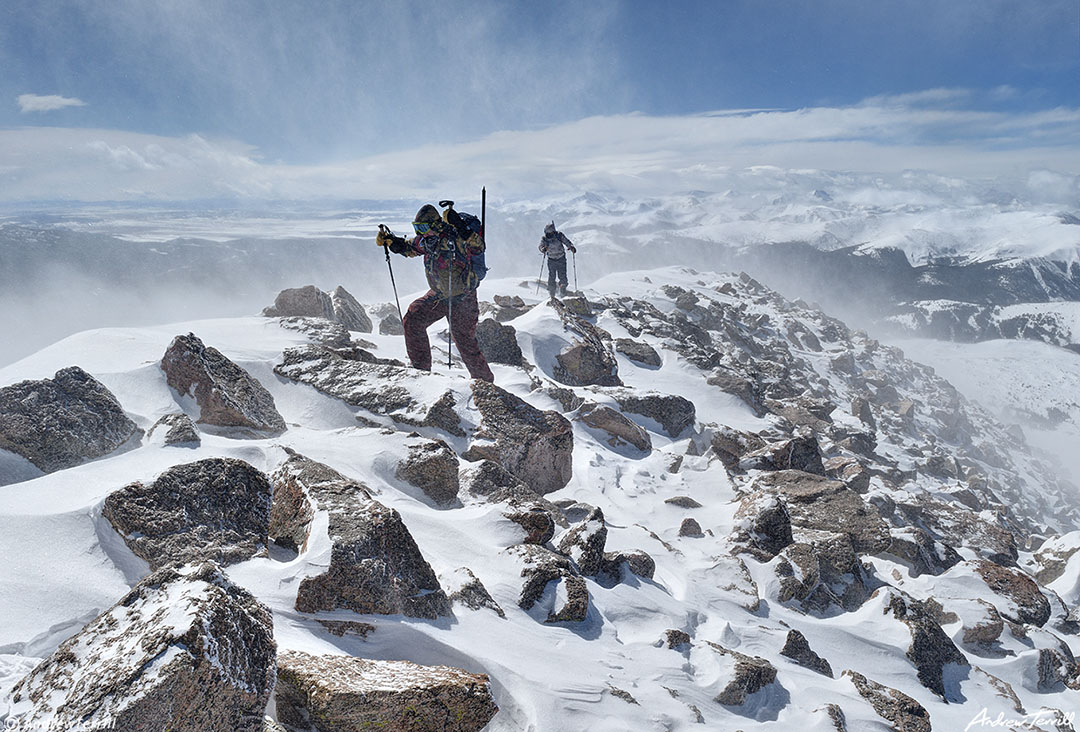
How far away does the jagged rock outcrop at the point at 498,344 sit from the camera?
14898 mm

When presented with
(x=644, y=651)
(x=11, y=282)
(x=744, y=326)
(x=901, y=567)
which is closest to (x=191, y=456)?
(x=644, y=651)

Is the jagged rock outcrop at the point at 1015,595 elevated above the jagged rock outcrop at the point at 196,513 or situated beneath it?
situated beneath

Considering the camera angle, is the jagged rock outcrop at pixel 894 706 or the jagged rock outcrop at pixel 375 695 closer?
the jagged rock outcrop at pixel 375 695

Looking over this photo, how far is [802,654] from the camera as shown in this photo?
19.1 feet

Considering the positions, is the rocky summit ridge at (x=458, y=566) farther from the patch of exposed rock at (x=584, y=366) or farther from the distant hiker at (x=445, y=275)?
the patch of exposed rock at (x=584, y=366)

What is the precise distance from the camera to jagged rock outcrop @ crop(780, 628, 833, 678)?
5.77m

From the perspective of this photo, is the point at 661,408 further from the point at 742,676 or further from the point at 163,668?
the point at 163,668

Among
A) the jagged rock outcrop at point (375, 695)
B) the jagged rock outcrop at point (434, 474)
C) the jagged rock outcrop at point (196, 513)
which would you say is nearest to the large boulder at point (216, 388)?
the jagged rock outcrop at point (434, 474)

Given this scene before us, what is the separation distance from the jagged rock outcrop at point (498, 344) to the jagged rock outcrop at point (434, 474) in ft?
26.5

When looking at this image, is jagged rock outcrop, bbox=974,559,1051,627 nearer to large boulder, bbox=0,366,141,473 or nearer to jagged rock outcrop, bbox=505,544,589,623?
jagged rock outcrop, bbox=505,544,589,623

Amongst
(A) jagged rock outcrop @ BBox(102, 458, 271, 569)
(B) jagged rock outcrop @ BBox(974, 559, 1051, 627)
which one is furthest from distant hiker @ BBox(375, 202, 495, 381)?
(B) jagged rock outcrop @ BBox(974, 559, 1051, 627)

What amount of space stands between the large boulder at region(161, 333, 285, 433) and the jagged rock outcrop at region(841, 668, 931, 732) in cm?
727

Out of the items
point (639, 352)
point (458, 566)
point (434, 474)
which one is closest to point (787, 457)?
point (434, 474)

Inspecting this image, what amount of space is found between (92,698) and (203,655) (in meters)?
0.40
